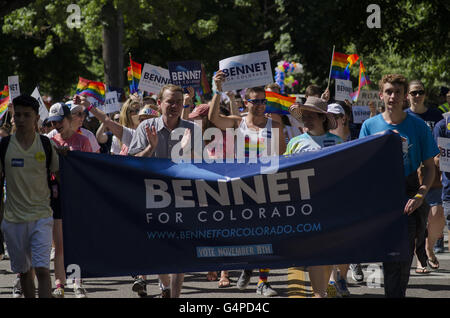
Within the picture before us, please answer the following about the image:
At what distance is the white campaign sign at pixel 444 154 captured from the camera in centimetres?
993

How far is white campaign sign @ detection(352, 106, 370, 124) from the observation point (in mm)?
13539

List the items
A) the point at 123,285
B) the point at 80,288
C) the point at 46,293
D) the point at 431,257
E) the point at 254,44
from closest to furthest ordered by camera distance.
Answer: the point at 46,293 → the point at 80,288 → the point at 123,285 → the point at 431,257 → the point at 254,44

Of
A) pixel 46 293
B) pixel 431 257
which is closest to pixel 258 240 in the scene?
pixel 46 293

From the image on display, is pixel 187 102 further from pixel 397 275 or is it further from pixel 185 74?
pixel 397 275

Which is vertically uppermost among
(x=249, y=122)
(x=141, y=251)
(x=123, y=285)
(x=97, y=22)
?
(x=97, y=22)

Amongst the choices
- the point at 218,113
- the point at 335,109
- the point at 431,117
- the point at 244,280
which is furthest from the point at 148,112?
the point at 431,117

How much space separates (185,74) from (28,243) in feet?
18.1

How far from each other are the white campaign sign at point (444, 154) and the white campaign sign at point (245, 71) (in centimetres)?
220

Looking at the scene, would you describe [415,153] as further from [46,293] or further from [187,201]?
[46,293]

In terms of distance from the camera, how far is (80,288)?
878 centimetres

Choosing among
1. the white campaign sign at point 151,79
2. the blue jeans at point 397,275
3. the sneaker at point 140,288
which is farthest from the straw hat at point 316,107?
the white campaign sign at point 151,79

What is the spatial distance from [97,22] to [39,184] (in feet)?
61.0

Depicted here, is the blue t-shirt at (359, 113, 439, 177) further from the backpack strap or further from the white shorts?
the white shorts

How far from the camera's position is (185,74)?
11805 mm
